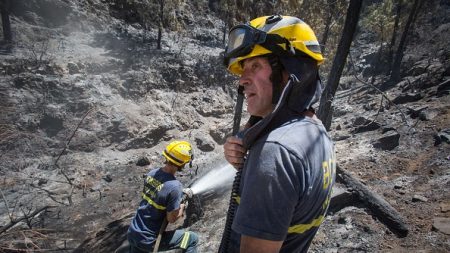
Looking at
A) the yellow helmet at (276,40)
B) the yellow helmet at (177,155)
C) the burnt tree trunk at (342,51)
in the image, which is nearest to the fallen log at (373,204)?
the burnt tree trunk at (342,51)

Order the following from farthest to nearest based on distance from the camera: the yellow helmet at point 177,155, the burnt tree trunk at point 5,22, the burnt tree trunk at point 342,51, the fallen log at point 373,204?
the burnt tree trunk at point 5,22 → the burnt tree trunk at point 342,51 → the fallen log at point 373,204 → the yellow helmet at point 177,155

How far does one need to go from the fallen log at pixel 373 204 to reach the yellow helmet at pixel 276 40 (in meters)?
4.65

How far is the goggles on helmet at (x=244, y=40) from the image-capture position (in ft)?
4.91

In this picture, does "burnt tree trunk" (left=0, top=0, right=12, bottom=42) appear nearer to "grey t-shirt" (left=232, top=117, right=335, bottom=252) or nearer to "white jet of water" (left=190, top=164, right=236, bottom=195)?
"white jet of water" (left=190, top=164, right=236, bottom=195)

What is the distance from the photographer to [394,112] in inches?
485

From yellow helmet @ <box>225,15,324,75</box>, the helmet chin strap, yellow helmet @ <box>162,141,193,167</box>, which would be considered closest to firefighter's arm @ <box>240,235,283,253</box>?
the helmet chin strap

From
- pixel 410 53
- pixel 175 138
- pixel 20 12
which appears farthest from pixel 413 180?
pixel 410 53

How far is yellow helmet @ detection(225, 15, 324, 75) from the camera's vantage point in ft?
4.74

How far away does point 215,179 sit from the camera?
30.8ft

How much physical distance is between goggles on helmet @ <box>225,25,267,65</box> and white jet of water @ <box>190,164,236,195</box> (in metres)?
6.60

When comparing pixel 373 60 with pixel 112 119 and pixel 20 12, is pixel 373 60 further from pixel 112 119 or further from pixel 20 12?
pixel 20 12

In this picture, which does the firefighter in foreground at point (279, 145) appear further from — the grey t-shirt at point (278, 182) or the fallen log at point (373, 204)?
the fallen log at point (373, 204)

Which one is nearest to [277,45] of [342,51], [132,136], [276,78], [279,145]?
[276,78]

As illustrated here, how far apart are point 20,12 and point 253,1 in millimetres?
13484
